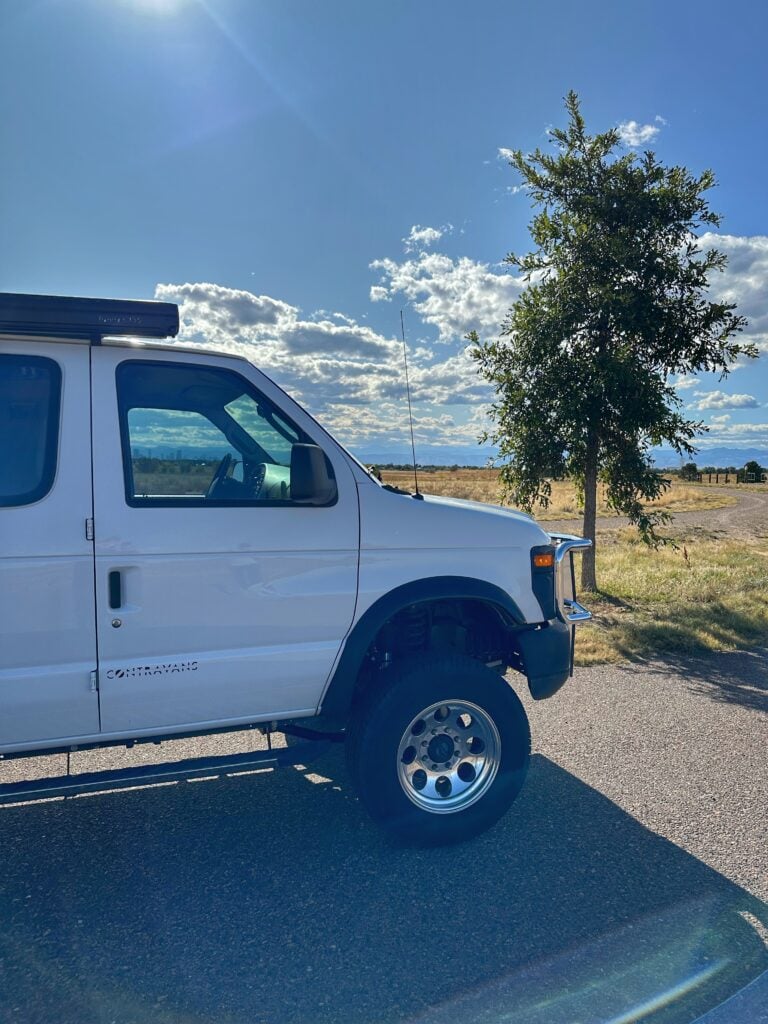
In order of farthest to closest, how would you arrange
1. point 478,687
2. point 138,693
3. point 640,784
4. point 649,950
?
point 640,784
point 478,687
point 138,693
point 649,950

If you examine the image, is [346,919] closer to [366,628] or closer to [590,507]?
[366,628]

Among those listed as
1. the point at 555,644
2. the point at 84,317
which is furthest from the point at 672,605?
the point at 84,317

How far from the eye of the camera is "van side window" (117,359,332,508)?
3.16 meters

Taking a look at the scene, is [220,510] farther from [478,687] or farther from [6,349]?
[478,687]

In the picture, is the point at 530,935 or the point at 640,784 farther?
the point at 640,784

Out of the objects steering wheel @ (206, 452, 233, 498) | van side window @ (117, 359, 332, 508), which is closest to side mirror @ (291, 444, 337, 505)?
van side window @ (117, 359, 332, 508)

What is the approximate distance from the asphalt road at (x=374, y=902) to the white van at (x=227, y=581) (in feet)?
1.45

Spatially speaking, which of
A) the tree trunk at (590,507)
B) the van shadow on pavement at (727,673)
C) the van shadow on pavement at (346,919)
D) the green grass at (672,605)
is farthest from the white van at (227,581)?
the tree trunk at (590,507)

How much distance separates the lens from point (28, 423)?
305 centimetres

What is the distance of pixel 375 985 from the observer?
2.65 m

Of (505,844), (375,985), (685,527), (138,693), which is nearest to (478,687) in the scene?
(505,844)

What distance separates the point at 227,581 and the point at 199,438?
0.75 m

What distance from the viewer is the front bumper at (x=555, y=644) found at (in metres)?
3.83

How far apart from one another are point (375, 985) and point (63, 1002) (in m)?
1.09
